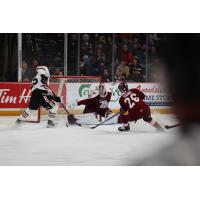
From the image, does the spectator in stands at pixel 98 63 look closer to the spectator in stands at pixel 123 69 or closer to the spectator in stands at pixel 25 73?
the spectator in stands at pixel 123 69

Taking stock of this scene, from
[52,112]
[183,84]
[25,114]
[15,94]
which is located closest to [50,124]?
[52,112]

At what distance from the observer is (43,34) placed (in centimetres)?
371

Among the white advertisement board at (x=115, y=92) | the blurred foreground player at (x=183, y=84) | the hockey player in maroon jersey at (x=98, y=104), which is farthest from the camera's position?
the hockey player in maroon jersey at (x=98, y=104)

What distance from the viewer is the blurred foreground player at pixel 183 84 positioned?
3.04 metres

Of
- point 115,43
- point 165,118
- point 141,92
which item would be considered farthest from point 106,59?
point 165,118

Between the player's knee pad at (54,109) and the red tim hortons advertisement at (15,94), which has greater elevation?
the red tim hortons advertisement at (15,94)

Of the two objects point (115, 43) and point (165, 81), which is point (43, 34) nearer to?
point (115, 43)

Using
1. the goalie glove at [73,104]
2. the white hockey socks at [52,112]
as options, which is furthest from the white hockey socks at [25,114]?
the goalie glove at [73,104]

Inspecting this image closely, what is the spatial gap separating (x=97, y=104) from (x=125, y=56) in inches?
17.7

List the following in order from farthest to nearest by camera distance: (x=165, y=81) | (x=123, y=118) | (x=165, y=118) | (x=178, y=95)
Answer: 1. (x=123, y=118)
2. (x=165, y=118)
3. (x=165, y=81)
4. (x=178, y=95)

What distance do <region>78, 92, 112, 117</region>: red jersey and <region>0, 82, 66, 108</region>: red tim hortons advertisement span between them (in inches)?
7.2

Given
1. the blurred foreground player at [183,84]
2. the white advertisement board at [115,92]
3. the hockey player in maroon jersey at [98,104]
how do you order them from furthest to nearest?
the hockey player in maroon jersey at [98,104] → the white advertisement board at [115,92] → the blurred foreground player at [183,84]

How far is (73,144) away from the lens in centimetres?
378

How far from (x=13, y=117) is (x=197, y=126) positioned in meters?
1.43
